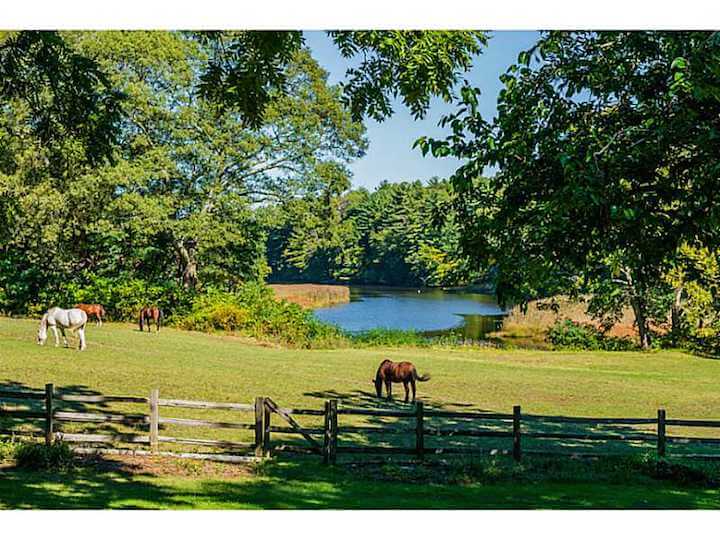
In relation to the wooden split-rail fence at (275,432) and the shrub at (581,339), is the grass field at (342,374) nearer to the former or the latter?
the shrub at (581,339)

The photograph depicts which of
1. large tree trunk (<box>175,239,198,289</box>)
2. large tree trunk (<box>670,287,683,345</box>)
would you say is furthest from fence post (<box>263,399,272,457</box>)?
large tree trunk (<box>670,287,683,345</box>)

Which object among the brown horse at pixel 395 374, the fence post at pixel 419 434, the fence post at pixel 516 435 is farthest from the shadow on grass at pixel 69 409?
the fence post at pixel 516 435

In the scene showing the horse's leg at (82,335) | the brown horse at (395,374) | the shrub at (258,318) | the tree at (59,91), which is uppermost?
the tree at (59,91)

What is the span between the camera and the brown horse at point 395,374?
7219 mm

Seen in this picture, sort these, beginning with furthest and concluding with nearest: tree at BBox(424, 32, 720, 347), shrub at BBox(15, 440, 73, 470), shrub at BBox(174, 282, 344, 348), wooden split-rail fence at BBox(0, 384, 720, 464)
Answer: shrub at BBox(174, 282, 344, 348)
wooden split-rail fence at BBox(0, 384, 720, 464)
shrub at BBox(15, 440, 73, 470)
tree at BBox(424, 32, 720, 347)

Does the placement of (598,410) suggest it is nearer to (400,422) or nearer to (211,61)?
(400,422)

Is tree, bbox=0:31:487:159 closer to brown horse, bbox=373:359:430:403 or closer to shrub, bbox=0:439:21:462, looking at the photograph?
brown horse, bbox=373:359:430:403

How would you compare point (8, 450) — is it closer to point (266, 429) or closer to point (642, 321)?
point (266, 429)

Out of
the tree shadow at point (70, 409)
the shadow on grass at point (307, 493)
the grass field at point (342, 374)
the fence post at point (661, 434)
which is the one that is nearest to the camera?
the shadow on grass at point (307, 493)

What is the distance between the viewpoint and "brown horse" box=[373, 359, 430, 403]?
722 centimetres

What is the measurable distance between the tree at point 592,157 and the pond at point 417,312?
0.77 metres

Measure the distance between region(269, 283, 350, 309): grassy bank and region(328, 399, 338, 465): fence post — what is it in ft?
4.15
